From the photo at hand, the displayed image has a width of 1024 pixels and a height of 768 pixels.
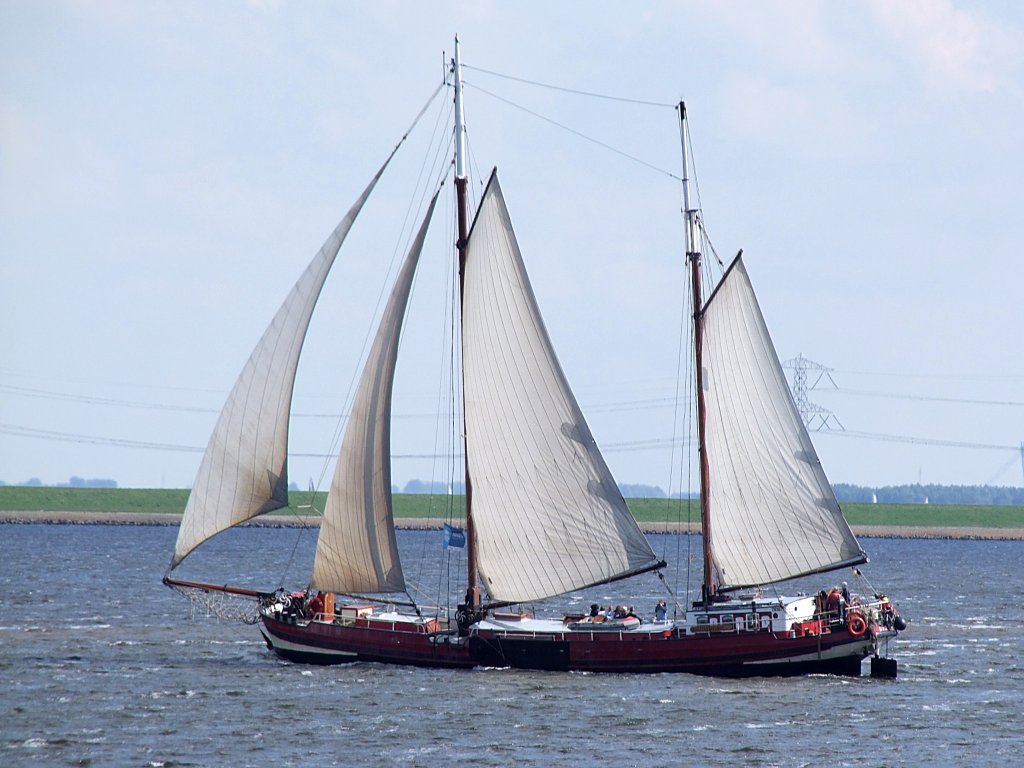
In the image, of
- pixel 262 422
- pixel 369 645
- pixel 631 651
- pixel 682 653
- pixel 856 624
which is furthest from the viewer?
pixel 369 645

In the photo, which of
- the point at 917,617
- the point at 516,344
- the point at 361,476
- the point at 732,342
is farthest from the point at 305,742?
the point at 917,617

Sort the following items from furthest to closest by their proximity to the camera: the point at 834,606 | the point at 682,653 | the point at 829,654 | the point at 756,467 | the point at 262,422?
the point at 756,467
the point at 829,654
the point at 834,606
the point at 682,653
the point at 262,422

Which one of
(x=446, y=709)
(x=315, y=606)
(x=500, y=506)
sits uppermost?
(x=500, y=506)

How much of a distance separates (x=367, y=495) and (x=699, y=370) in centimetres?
1257

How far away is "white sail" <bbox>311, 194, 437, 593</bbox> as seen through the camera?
51438 millimetres

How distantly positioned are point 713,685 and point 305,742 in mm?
15700

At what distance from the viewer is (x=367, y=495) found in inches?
2040

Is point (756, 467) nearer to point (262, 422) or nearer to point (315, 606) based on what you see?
point (315, 606)

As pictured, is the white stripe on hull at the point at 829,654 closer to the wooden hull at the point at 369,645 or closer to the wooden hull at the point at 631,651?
the wooden hull at the point at 631,651

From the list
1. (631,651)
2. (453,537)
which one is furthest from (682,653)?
(453,537)

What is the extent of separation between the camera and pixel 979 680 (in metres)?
53.5

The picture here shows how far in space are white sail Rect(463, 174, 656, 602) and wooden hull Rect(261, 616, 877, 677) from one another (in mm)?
1712

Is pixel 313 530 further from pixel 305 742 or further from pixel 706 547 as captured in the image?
pixel 305 742

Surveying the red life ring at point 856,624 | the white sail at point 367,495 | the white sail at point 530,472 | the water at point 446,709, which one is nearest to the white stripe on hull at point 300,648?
the water at point 446,709
